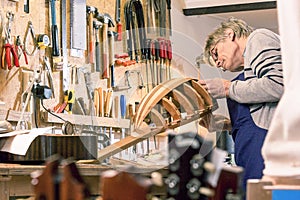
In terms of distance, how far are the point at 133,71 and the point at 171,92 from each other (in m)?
1.50

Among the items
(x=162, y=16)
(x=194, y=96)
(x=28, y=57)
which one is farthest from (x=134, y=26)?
(x=194, y=96)

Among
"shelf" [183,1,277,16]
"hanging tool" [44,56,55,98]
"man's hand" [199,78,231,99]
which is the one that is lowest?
"man's hand" [199,78,231,99]

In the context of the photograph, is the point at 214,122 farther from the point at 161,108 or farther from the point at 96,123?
the point at 96,123

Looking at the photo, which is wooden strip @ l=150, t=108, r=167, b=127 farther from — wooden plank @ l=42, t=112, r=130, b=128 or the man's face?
wooden plank @ l=42, t=112, r=130, b=128

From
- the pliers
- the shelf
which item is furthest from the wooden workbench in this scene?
the shelf

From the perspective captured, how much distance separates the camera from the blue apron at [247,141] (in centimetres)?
306

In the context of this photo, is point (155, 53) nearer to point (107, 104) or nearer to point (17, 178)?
point (107, 104)

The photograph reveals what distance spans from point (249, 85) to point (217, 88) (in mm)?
180

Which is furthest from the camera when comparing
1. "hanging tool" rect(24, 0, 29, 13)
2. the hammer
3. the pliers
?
the hammer

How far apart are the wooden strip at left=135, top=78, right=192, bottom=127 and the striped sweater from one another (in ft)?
0.87

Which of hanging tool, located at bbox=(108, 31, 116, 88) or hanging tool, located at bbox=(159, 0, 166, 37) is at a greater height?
hanging tool, located at bbox=(159, 0, 166, 37)

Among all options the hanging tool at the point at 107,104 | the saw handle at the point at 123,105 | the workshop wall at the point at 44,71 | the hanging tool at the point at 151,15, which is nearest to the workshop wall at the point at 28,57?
the workshop wall at the point at 44,71

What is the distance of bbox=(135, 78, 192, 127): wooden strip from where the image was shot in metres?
2.98

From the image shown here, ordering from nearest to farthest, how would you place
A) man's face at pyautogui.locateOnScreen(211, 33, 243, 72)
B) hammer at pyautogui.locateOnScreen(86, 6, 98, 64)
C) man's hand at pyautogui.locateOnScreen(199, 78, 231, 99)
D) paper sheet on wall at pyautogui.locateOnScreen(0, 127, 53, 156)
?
paper sheet on wall at pyautogui.locateOnScreen(0, 127, 53, 156)
man's hand at pyautogui.locateOnScreen(199, 78, 231, 99)
man's face at pyautogui.locateOnScreen(211, 33, 243, 72)
hammer at pyautogui.locateOnScreen(86, 6, 98, 64)
